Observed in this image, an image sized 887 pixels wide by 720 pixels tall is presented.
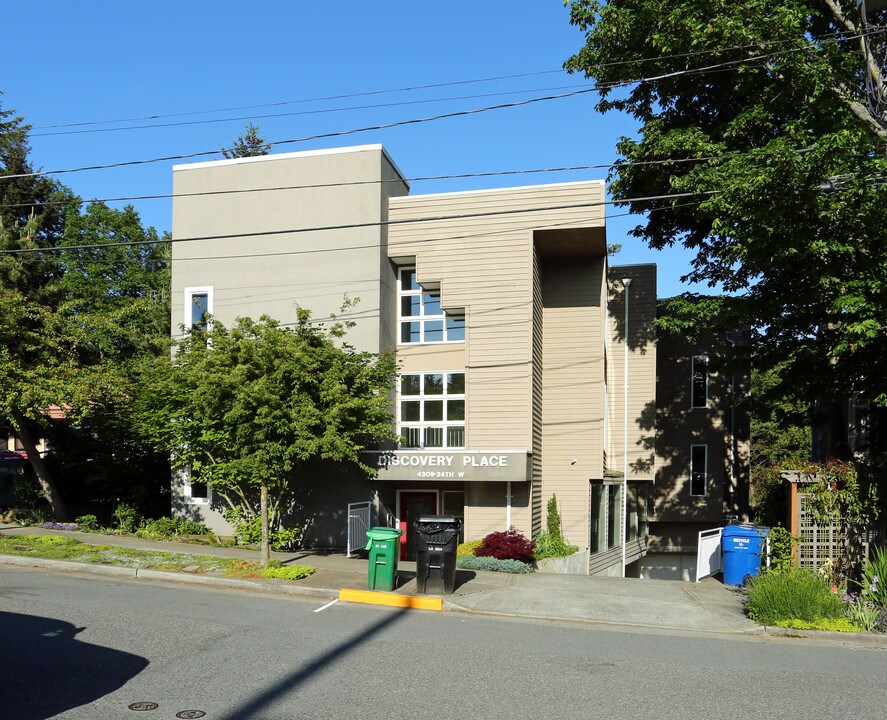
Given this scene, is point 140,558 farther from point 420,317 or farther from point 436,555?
point 420,317

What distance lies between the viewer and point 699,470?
28.7 m

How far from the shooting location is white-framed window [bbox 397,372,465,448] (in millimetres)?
20547

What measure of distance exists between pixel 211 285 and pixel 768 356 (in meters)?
14.0

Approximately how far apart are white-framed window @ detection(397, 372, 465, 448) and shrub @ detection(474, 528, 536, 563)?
318cm

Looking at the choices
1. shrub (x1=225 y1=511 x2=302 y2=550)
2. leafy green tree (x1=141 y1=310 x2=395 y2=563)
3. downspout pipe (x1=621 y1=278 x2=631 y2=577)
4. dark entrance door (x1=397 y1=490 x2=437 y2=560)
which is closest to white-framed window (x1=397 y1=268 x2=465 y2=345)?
leafy green tree (x1=141 y1=310 x2=395 y2=563)

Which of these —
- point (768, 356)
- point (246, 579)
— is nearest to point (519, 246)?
point (768, 356)

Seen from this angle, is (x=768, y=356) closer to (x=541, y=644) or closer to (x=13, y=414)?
(x=541, y=644)

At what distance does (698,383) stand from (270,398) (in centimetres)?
1895

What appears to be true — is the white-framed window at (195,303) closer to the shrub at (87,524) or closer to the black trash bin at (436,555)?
the shrub at (87,524)

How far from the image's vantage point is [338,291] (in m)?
20.4

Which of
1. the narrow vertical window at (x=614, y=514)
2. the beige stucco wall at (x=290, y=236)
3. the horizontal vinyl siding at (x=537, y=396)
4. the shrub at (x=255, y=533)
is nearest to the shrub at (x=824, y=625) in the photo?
the horizontal vinyl siding at (x=537, y=396)

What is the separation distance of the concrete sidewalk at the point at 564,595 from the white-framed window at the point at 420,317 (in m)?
6.74

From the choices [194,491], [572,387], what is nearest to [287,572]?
[194,491]

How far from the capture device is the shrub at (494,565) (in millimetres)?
16219
